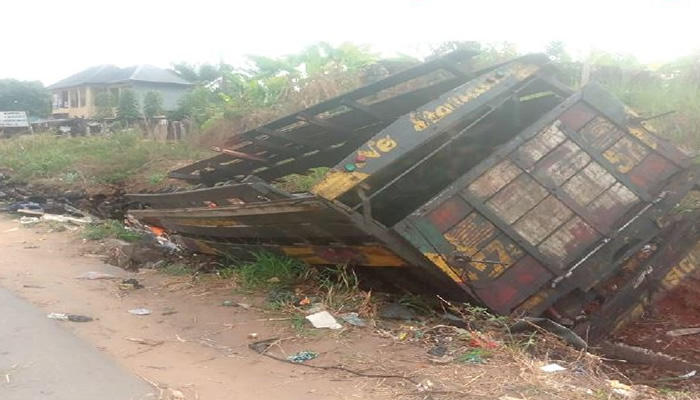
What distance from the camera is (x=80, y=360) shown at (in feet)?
12.4

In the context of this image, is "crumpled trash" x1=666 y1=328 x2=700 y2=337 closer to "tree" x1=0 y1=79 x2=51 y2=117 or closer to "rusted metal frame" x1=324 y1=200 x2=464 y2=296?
"rusted metal frame" x1=324 y1=200 x2=464 y2=296

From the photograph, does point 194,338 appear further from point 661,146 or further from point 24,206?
point 24,206

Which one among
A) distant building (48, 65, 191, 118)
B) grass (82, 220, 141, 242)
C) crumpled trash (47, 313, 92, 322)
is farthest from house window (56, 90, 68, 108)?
crumpled trash (47, 313, 92, 322)

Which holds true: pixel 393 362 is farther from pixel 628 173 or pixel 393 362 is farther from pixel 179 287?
pixel 179 287

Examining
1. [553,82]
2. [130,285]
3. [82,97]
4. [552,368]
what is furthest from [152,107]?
[552,368]

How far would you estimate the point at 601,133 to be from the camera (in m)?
5.01

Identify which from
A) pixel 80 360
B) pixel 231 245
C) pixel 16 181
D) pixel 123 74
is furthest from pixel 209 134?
pixel 123 74

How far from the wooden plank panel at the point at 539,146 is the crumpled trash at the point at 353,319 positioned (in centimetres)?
162

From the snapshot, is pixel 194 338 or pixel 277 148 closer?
pixel 194 338

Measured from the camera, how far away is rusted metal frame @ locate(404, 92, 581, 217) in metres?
4.44

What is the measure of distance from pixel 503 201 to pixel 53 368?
10.1 ft

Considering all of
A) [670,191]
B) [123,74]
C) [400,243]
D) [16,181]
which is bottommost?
[16,181]

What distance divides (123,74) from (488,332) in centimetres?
4344

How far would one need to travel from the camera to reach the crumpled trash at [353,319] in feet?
14.7
